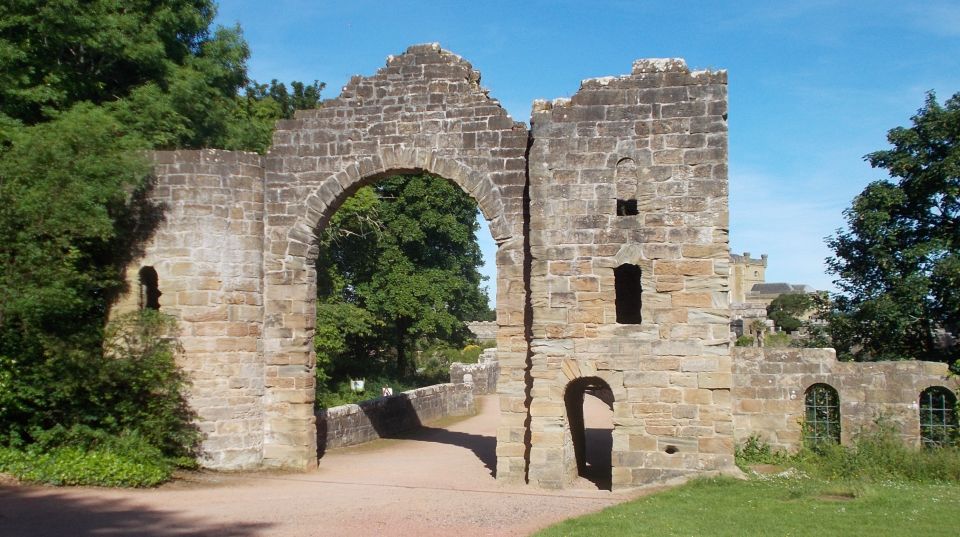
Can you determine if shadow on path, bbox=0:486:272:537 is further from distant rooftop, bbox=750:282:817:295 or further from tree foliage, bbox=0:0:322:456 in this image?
distant rooftop, bbox=750:282:817:295

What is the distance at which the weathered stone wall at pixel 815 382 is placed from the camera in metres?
13.7

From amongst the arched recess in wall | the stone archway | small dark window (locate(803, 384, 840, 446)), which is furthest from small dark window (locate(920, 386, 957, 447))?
the arched recess in wall

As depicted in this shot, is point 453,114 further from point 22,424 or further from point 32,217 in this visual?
point 22,424

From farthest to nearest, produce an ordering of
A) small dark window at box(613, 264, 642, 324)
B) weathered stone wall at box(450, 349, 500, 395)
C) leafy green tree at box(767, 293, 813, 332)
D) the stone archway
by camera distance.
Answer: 1. leafy green tree at box(767, 293, 813, 332)
2. weathered stone wall at box(450, 349, 500, 395)
3. small dark window at box(613, 264, 642, 324)
4. the stone archway

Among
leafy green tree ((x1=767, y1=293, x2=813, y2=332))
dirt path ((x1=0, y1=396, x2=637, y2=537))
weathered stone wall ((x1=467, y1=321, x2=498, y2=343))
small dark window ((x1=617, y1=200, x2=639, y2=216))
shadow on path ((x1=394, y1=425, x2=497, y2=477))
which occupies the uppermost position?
small dark window ((x1=617, y1=200, x2=639, y2=216))

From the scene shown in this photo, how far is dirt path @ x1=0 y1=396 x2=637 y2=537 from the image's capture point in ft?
30.6

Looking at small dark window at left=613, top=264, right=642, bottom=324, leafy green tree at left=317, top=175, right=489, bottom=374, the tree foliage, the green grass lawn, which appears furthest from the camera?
leafy green tree at left=317, top=175, right=489, bottom=374

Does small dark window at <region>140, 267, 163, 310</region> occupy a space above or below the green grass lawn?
above

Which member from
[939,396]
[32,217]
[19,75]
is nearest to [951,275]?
[939,396]

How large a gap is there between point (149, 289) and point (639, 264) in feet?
26.6

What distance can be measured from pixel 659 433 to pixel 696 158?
12.9 feet

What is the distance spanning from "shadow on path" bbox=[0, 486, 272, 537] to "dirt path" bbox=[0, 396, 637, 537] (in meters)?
0.01

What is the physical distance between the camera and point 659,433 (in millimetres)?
11898

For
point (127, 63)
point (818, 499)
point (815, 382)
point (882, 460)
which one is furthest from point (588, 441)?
point (127, 63)
